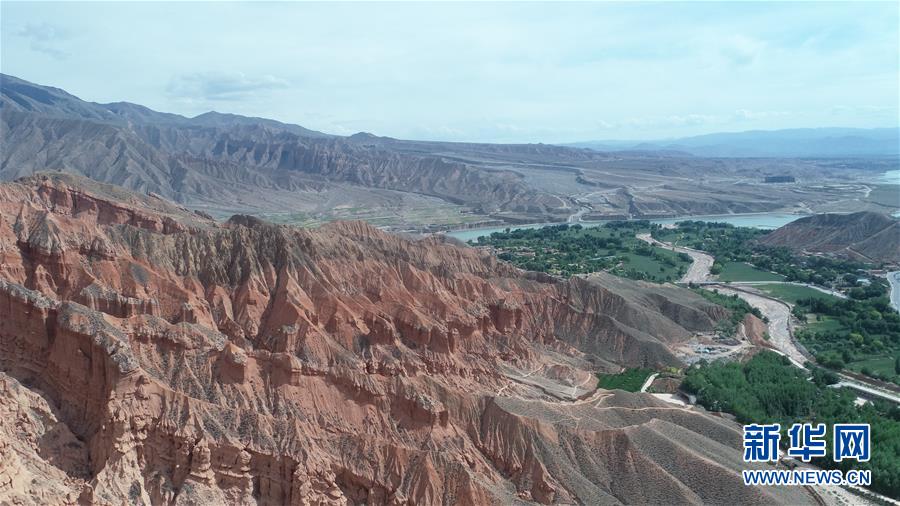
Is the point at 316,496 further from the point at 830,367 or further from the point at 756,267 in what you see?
the point at 756,267

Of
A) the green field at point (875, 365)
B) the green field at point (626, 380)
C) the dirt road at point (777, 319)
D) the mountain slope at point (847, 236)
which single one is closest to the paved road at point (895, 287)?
the mountain slope at point (847, 236)

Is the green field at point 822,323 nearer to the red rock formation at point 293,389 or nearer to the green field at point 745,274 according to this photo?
the green field at point 745,274

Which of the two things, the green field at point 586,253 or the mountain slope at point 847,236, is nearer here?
the green field at point 586,253

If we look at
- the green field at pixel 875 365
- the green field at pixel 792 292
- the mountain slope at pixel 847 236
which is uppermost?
the mountain slope at pixel 847 236

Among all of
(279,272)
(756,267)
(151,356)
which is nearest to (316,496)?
(151,356)

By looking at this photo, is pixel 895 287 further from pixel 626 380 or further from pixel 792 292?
pixel 626 380
